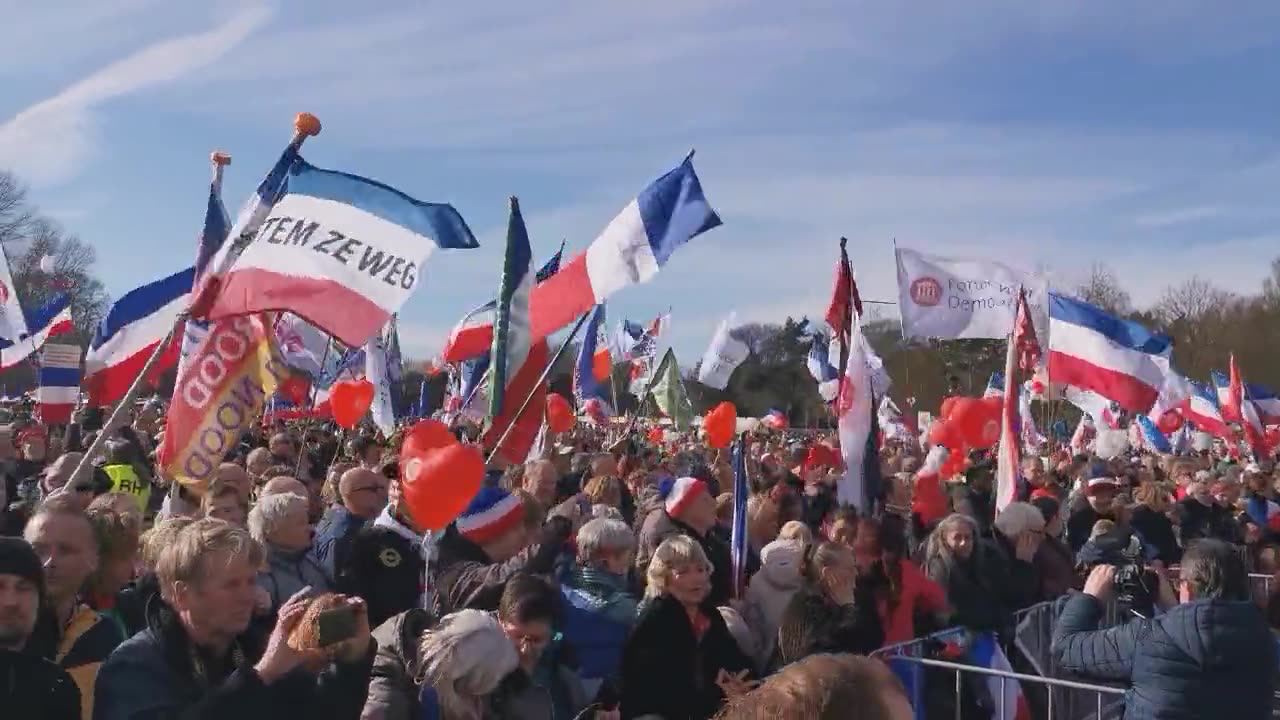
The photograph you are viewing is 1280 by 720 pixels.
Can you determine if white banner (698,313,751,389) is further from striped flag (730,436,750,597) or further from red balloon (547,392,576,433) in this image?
striped flag (730,436,750,597)

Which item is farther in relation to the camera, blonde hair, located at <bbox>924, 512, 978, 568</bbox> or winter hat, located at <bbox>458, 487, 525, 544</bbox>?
blonde hair, located at <bbox>924, 512, 978, 568</bbox>

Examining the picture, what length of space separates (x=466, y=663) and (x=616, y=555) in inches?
68.2

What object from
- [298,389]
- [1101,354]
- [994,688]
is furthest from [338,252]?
[298,389]

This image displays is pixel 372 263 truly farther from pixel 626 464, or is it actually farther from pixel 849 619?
pixel 626 464

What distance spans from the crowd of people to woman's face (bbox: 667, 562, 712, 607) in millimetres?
10

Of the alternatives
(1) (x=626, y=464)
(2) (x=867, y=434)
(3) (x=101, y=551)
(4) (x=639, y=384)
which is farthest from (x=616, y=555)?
(4) (x=639, y=384)

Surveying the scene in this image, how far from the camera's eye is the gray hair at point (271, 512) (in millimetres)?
4934

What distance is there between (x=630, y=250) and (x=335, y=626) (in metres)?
5.14

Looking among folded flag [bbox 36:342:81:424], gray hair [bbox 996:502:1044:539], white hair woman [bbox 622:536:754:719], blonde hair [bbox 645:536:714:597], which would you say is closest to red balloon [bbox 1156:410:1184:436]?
gray hair [bbox 996:502:1044:539]

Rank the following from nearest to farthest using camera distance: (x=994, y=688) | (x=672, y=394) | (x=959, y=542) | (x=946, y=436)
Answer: (x=994, y=688), (x=959, y=542), (x=946, y=436), (x=672, y=394)

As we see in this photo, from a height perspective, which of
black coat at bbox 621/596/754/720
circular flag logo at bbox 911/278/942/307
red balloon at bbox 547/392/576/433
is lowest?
black coat at bbox 621/596/754/720

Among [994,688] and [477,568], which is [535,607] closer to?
[477,568]

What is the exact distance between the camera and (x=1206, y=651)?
4090 millimetres

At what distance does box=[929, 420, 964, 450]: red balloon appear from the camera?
12242 mm
